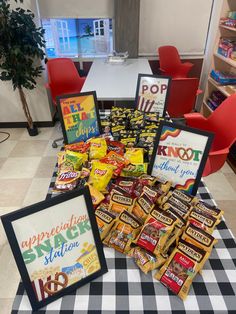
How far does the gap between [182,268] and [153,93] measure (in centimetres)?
113

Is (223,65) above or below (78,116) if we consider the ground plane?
below

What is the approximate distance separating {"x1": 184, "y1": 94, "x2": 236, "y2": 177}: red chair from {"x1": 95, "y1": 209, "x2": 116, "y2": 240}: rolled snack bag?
92 centimetres

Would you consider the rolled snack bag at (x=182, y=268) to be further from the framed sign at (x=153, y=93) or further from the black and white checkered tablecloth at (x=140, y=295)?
the framed sign at (x=153, y=93)

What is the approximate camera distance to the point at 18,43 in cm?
258

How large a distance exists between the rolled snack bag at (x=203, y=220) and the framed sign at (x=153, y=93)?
2.80 feet

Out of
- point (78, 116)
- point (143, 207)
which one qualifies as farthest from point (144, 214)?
point (78, 116)

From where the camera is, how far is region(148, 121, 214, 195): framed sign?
3.23 ft

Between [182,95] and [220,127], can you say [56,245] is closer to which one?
[220,127]

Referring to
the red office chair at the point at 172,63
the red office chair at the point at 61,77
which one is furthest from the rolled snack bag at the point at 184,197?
the red office chair at the point at 172,63

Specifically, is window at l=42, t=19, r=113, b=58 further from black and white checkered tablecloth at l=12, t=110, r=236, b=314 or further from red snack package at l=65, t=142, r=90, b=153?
black and white checkered tablecloth at l=12, t=110, r=236, b=314

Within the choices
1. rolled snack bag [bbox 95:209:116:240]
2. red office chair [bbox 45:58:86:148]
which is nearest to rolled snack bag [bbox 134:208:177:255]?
rolled snack bag [bbox 95:209:116:240]

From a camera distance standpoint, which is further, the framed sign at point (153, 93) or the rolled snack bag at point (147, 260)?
the framed sign at point (153, 93)

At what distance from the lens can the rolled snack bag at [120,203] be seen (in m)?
0.91

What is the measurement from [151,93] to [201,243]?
1.07m
